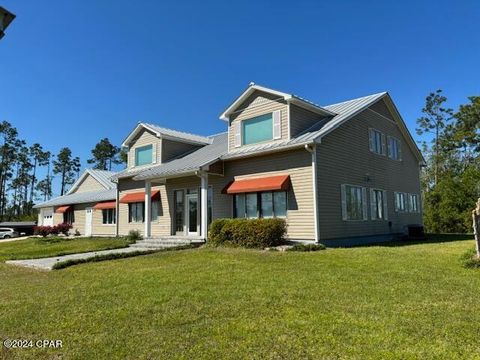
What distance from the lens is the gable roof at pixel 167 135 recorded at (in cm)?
2205

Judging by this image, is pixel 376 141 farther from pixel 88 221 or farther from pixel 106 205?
pixel 88 221

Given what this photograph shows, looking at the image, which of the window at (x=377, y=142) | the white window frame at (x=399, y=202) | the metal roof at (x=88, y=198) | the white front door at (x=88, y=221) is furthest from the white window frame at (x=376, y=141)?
the white front door at (x=88, y=221)

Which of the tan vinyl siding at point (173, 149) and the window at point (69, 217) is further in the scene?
the window at point (69, 217)

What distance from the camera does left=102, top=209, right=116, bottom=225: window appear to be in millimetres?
26167

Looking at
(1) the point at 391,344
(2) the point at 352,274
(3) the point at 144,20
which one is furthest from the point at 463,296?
(3) the point at 144,20

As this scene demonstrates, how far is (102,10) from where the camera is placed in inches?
542

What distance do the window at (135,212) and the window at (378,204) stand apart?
503 inches

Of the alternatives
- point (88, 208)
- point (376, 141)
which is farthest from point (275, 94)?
point (88, 208)

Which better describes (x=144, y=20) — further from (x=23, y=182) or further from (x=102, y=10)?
(x=23, y=182)

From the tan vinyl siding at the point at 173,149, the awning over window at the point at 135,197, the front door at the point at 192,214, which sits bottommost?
the front door at the point at 192,214

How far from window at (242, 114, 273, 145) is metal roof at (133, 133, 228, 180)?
1620mm

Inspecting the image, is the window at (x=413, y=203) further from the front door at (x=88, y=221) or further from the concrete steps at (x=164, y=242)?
the front door at (x=88, y=221)

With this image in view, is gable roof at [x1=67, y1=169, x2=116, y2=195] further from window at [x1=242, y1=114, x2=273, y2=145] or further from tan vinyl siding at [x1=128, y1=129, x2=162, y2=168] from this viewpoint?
window at [x1=242, y1=114, x2=273, y2=145]

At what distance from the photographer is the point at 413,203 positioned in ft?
73.1
